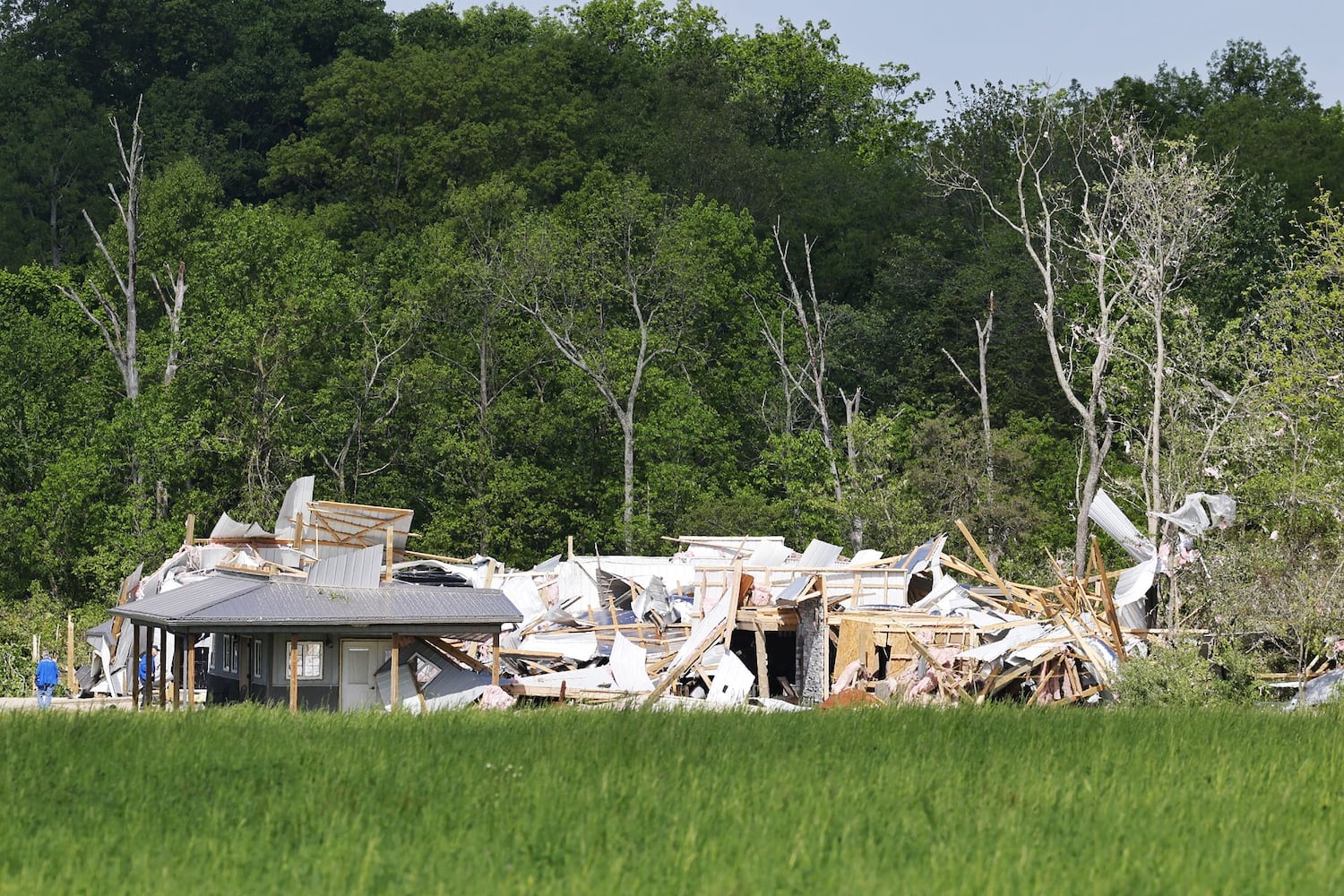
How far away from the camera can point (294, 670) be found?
28.3 meters

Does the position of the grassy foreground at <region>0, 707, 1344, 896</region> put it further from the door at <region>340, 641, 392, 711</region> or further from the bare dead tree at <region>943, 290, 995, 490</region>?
Result: the bare dead tree at <region>943, 290, 995, 490</region>

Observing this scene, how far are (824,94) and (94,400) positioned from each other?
141 feet

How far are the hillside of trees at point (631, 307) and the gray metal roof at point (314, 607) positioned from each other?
1531 centimetres

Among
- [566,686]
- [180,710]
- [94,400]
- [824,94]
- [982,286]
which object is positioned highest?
[824,94]

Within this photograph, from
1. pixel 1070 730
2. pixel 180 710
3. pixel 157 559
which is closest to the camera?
pixel 1070 730

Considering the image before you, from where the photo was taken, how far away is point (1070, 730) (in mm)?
16984

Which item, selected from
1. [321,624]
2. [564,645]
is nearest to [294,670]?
[321,624]

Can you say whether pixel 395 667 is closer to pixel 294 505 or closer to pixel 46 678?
pixel 294 505

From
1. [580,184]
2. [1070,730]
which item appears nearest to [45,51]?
[580,184]

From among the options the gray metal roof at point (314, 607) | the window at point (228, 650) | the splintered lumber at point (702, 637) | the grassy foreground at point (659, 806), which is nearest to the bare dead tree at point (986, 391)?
the splintered lumber at point (702, 637)

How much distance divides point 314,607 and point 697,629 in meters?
8.42

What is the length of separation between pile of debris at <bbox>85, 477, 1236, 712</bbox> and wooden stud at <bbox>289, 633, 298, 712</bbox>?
11cm

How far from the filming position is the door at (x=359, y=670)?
98.2 ft

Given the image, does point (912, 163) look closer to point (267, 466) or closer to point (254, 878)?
point (267, 466)
